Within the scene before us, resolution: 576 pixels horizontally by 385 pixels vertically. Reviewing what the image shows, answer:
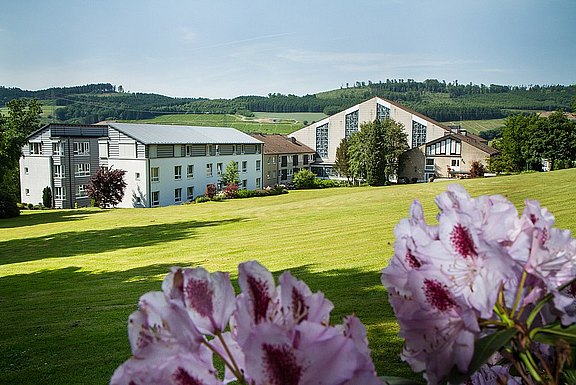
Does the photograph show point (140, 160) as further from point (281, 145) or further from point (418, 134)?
point (418, 134)

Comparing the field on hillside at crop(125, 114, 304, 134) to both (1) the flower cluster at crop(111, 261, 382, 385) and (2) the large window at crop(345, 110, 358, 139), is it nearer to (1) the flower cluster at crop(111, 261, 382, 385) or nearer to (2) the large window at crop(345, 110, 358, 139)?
(2) the large window at crop(345, 110, 358, 139)

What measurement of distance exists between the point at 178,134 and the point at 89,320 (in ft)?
94.6

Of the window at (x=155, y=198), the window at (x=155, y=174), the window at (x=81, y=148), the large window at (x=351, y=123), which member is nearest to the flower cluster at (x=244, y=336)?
the window at (x=155, y=174)

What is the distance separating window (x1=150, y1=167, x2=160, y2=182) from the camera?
30.7 metres

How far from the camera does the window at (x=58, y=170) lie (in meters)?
34.9

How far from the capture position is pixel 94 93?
97.1 m

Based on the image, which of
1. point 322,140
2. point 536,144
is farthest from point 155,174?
point 536,144

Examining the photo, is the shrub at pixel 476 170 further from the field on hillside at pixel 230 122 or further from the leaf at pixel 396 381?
the field on hillside at pixel 230 122

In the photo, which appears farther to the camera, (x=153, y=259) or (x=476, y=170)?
(x=476, y=170)

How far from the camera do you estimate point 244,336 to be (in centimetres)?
41

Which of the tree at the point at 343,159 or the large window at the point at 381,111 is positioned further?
the large window at the point at 381,111

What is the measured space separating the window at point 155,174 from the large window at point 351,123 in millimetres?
20757

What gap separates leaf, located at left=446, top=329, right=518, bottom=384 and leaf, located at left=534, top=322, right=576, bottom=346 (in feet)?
0.15

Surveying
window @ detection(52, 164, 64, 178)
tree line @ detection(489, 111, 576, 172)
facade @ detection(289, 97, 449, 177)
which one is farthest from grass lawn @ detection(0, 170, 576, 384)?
facade @ detection(289, 97, 449, 177)
